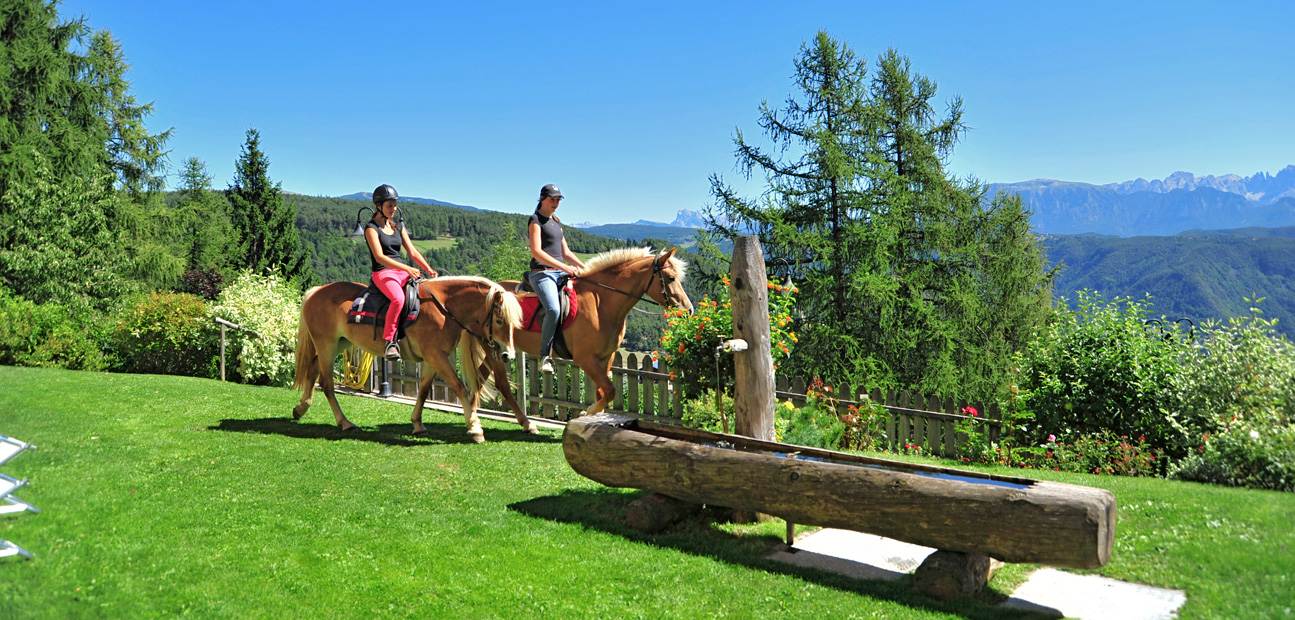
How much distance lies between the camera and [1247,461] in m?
7.06

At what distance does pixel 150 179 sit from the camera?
32.0 m

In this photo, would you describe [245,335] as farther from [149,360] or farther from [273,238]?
[273,238]

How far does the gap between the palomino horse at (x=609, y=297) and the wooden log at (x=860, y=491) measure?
267cm

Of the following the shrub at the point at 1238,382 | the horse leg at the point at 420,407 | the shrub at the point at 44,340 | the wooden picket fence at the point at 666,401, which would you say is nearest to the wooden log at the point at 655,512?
the wooden picket fence at the point at 666,401

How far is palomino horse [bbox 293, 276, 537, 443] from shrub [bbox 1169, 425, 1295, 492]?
7.44m

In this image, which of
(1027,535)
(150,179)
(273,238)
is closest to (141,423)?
(1027,535)

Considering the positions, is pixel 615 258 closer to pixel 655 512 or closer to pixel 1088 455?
pixel 655 512

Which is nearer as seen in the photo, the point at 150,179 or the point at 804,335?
the point at 804,335

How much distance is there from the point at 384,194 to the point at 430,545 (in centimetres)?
510

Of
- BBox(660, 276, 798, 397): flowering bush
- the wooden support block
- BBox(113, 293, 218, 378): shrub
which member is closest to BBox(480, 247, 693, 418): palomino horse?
BBox(660, 276, 798, 397): flowering bush

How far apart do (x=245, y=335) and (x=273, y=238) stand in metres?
29.6

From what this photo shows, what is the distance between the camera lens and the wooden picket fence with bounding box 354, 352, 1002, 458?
406 inches

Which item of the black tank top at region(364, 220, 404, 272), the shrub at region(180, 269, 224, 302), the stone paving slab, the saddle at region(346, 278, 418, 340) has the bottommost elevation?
the stone paving slab

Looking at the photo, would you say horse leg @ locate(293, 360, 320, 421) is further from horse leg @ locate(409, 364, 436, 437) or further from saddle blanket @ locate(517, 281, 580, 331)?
saddle blanket @ locate(517, 281, 580, 331)
